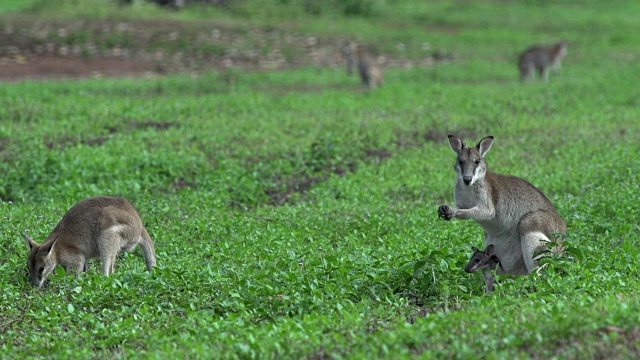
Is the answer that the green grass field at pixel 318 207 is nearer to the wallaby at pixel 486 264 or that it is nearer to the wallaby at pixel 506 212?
the wallaby at pixel 486 264

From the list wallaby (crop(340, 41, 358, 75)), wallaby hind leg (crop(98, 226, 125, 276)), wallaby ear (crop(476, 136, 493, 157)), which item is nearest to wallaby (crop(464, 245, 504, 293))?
wallaby ear (crop(476, 136, 493, 157))

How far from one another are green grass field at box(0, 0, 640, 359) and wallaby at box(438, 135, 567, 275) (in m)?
0.35

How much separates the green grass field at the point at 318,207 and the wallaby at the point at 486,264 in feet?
0.38

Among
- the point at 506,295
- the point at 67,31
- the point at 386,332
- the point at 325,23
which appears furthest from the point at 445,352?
the point at 325,23

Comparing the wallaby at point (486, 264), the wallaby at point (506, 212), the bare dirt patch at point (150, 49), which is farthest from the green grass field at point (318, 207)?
the bare dirt patch at point (150, 49)

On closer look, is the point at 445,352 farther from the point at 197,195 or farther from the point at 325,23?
the point at 325,23

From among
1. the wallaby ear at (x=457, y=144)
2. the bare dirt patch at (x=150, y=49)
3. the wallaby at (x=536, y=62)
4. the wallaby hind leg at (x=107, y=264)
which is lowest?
the bare dirt patch at (x=150, y=49)

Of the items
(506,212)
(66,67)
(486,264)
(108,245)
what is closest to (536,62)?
(66,67)

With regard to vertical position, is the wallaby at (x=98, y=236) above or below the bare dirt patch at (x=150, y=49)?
above

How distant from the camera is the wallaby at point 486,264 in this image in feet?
25.4

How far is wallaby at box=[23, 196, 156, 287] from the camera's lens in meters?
8.76

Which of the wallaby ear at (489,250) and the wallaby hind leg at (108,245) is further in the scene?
the wallaby hind leg at (108,245)

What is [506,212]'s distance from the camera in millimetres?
8148

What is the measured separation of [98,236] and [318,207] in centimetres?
329
